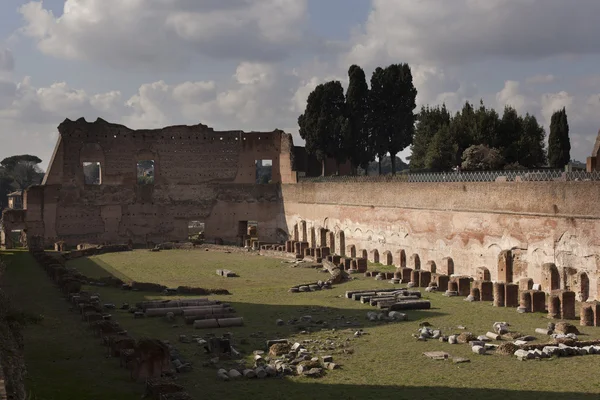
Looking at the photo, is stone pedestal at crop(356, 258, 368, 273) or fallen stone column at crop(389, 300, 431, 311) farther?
stone pedestal at crop(356, 258, 368, 273)

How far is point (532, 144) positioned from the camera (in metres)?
38.0

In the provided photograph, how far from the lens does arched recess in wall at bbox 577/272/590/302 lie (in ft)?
58.9

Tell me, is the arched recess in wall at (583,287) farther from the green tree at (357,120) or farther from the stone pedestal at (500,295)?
the green tree at (357,120)

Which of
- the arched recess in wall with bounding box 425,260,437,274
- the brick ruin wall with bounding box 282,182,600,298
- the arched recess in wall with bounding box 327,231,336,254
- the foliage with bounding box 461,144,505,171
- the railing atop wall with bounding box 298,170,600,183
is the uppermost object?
the foliage with bounding box 461,144,505,171

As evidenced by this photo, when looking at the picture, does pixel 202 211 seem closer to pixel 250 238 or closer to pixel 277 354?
pixel 250 238

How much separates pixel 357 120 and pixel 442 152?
18.0 ft

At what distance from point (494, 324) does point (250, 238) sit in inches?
1016

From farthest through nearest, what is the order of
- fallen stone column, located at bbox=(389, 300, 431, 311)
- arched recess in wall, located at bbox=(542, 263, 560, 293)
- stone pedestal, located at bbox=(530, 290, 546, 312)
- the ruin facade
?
the ruin facade < arched recess in wall, located at bbox=(542, 263, 560, 293) < fallen stone column, located at bbox=(389, 300, 431, 311) < stone pedestal, located at bbox=(530, 290, 546, 312)

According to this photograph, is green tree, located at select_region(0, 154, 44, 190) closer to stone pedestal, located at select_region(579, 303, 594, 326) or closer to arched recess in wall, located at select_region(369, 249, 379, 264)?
arched recess in wall, located at select_region(369, 249, 379, 264)

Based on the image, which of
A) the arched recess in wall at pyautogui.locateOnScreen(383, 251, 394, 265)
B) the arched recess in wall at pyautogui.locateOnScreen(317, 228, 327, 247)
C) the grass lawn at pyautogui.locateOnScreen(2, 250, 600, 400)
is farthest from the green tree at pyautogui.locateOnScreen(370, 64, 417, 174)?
the grass lawn at pyautogui.locateOnScreen(2, 250, 600, 400)

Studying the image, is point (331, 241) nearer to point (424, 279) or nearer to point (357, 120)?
point (357, 120)

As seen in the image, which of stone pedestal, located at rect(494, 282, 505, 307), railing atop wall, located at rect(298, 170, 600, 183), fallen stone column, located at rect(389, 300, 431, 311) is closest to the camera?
fallen stone column, located at rect(389, 300, 431, 311)

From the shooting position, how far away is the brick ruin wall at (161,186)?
39.6 metres

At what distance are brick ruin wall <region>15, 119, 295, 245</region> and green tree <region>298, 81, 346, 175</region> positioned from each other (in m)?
1.53
